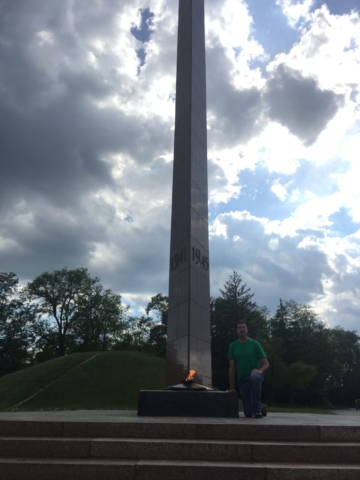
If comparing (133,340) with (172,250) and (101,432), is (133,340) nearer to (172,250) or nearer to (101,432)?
(172,250)

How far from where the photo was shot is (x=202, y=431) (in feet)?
16.6

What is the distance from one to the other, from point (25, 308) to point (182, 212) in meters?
45.6

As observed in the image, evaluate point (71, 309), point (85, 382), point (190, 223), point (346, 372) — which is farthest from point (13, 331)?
point (346, 372)

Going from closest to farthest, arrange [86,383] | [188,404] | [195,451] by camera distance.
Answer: [195,451]
[188,404]
[86,383]

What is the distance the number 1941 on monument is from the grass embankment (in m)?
11.1

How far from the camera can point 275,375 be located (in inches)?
1716

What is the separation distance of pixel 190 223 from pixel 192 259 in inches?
47.8

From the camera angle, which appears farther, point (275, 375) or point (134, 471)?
point (275, 375)

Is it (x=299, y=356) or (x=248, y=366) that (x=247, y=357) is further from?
(x=299, y=356)

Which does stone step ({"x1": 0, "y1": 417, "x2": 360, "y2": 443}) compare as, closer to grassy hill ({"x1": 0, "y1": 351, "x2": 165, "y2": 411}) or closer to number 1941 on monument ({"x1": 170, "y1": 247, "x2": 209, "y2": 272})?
number 1941 on monument ({"x1": 170, "y1": 247, "x2": 209, "y2": 272})

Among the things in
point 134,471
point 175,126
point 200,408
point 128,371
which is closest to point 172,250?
point 175,126

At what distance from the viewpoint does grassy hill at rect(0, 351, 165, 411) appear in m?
22.2

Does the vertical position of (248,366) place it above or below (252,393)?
above

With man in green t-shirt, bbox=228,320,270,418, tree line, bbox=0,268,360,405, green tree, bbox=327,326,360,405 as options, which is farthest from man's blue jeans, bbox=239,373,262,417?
green tree, bbox=327,326,360,405
